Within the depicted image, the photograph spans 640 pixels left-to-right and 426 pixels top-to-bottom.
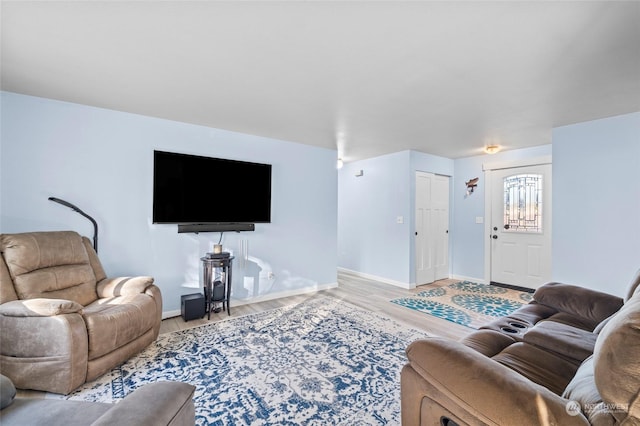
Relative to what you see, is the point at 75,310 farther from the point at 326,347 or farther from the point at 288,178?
the point at 288,178

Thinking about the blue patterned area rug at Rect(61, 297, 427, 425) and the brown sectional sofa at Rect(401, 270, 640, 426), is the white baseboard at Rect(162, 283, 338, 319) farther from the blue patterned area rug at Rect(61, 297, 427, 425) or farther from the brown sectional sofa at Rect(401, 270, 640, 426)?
the brown sectional sofa at Rect(401, 270, 640, 426)

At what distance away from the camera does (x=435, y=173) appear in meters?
5.39

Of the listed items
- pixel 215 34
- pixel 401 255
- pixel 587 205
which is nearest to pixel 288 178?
pixel 401 255

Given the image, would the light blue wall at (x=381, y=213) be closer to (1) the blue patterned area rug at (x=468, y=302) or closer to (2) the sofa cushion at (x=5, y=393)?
(1) the blue patterned area rug at (x=468, y=302)

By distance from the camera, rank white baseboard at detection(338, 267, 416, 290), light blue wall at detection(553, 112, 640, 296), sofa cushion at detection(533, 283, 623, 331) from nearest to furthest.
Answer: sofa cushion at detection(533, 283, 623, 331), light blue wall at detection(553, 112, 640, 296), white baseboard at detection(338, 267, 416, 290)

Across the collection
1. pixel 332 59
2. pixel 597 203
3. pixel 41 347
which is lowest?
pixel 41 347

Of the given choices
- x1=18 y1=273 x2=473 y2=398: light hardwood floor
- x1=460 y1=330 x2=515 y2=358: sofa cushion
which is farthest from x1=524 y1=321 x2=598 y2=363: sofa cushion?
x1=18 y1=273 x2=473 y2=398: light hardwood floor

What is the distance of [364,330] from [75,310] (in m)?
2.51

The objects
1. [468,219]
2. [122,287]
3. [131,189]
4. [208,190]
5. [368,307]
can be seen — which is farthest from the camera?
[468,219]

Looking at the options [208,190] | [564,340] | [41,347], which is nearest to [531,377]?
[564,340]

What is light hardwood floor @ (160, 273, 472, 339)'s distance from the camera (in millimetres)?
3131

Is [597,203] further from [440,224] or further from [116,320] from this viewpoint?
[116,320]

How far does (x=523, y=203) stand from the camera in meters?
4.84

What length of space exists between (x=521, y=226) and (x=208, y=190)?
199 inches
